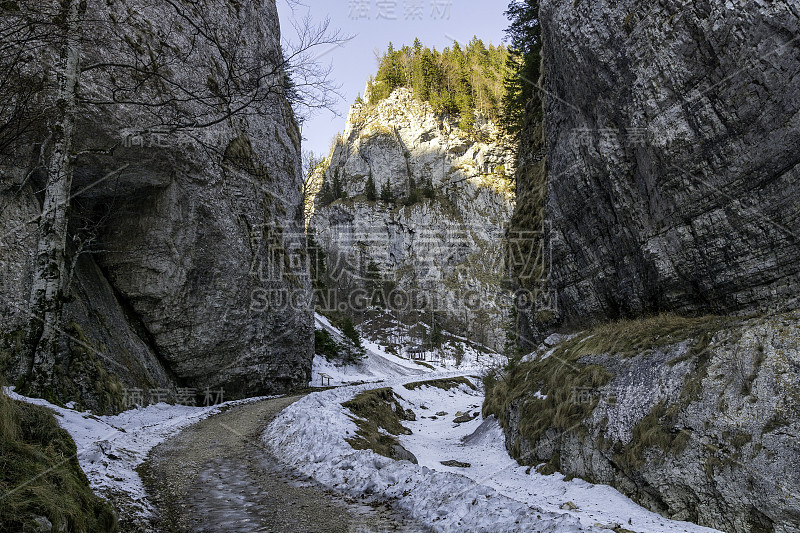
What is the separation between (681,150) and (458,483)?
9628 millimetres

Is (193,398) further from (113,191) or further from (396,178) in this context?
(396,178)

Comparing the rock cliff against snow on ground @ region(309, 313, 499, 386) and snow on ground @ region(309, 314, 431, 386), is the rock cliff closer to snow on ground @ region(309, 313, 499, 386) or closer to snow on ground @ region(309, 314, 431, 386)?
snow on ground @ region(309, 313, 499, 386)

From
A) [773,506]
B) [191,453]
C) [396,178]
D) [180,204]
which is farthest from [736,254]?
[396,178]

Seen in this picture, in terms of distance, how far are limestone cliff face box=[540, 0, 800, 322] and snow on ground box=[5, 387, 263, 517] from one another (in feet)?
41.1

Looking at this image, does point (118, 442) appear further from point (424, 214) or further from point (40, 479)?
point (424, 214)

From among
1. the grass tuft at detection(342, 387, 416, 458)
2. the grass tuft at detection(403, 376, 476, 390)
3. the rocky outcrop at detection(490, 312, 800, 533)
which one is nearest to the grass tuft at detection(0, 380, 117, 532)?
the grass tuft at detection(342, 387, 416, 458)

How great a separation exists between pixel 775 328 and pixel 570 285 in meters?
9.61

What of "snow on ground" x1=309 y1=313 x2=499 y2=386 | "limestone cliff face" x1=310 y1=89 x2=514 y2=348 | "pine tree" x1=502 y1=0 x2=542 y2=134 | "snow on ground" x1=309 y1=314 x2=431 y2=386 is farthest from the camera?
"limestone cliff face" x1=310 y1=89 x2=514 y2=348

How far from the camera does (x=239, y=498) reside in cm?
658

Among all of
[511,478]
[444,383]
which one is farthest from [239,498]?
A: [444,383]

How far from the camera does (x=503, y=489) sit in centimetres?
930

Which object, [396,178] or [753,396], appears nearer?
[753,396]

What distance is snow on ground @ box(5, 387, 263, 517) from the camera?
19.9 feet

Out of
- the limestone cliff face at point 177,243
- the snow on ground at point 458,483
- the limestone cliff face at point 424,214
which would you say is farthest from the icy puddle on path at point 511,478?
the limestone cliff face at point 424,214
